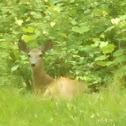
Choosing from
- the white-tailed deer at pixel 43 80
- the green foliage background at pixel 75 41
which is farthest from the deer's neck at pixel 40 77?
the green foliage background at pixel 75 41

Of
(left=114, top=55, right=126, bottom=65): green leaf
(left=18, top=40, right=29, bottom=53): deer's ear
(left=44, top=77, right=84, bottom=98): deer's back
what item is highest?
(left=18, top=40, right=29, bottom=53): deer's ear

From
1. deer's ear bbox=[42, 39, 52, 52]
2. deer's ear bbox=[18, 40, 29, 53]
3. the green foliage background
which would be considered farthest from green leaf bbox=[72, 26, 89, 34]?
deer's ear bbox=[18, 40, 29, 53]

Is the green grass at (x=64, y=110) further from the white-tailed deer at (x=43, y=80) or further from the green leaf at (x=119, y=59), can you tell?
the green leaf at (x=119, y=59)

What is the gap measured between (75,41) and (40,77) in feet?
4.82

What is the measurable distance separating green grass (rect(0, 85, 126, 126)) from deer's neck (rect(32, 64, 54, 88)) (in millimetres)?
1579

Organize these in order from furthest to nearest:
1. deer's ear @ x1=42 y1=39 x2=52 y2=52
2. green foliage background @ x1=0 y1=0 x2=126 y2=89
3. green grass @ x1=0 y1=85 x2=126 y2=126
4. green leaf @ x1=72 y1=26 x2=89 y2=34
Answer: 1. green leaf @ x1=72 y1=26 x2=89 y2=34
2. deer's ear @ x1=42 y1=39 x2=52 y2=52
3. green foliage background @ x1=0 y1=0 x2=126 y2=89
4. green grass @ x1=0 y1=85 x2=126 y2=126

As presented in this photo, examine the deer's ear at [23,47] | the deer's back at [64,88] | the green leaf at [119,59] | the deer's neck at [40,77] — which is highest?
the deer's ear at [23,47]

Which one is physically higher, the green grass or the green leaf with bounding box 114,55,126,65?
the green grass

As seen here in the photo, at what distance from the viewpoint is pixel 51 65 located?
9.66 m

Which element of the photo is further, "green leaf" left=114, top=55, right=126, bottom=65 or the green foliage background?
the green foliage background

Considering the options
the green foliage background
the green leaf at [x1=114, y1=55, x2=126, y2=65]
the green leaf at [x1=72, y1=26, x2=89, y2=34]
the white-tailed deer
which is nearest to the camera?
the white-tailed deer

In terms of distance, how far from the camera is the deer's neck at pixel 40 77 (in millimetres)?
8909

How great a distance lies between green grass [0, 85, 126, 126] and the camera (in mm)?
6121

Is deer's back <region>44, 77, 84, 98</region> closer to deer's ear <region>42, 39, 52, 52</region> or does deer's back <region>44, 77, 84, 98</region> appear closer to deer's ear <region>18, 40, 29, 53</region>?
deer's ear <region>42, 39, 52, 52</region>
